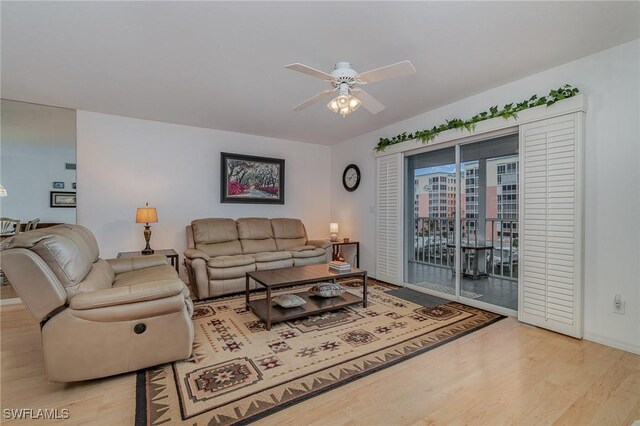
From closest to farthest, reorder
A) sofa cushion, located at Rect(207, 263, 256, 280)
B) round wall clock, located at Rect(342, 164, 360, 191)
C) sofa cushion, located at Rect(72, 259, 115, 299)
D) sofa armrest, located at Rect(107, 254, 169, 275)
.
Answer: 1. sofa cushion, located at Rect(72, 259, 115, 299)
2. sofa armrest, located at Rect(107, 254, 169, 275)
3. sofa cushion, located at Rect(207, 263, 256, 280)
4. round wall clock, located at Rect(342, 164, 360, 191)

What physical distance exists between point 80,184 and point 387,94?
418 cm

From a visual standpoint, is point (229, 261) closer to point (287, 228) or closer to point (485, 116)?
point (287, 228)

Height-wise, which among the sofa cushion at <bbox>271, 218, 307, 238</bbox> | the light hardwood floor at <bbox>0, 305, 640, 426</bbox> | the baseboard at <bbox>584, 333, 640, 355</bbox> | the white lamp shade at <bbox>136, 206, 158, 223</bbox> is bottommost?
the light hardwood floor at <bbox>0, 305, 640, 426</bbox>

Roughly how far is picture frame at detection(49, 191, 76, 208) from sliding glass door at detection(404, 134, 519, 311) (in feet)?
15.2

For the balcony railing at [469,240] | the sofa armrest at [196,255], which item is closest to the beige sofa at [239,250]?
the sofa armrest at [196,255]

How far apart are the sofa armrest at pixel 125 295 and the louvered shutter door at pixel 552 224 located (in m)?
3.26

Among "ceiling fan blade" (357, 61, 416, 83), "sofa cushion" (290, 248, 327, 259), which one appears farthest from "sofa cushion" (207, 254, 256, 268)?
"ceiling fan blade" (357, 61, 416, 83)

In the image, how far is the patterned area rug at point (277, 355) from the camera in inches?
68.4

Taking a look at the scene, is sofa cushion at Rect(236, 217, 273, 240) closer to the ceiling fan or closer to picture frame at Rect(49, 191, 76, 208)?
picture frame at Rect(49, 191, 76, 208)

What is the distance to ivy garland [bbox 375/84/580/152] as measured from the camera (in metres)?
2.72

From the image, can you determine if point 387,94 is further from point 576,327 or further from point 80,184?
point 80,184

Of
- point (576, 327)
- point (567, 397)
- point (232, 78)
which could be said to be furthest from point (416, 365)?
point (232, 78)

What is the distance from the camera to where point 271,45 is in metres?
2.38

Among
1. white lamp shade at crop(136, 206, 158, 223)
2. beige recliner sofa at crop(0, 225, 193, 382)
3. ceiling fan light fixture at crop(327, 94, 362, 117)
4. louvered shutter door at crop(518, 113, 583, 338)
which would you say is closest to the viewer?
beige recliner sofa at crop(0, 225, 193, 382)
